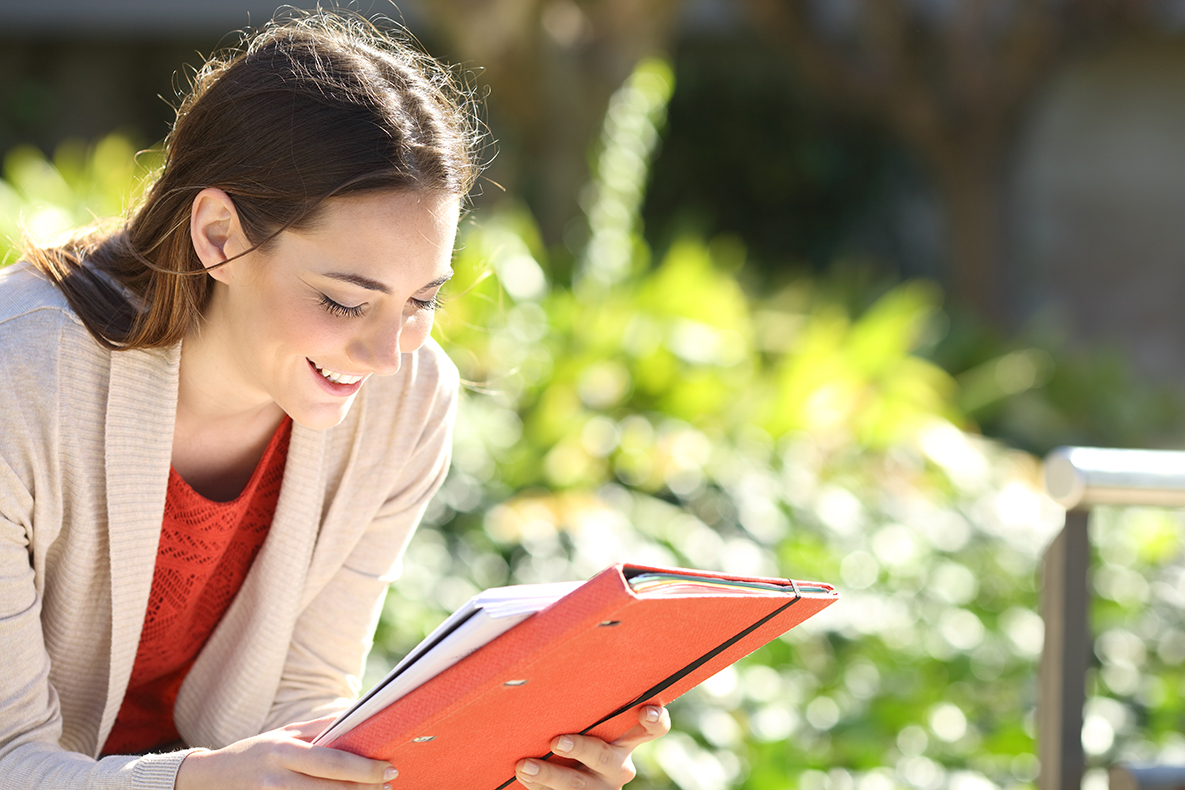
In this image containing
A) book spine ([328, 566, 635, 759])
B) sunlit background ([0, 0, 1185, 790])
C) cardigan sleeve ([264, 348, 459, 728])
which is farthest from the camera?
sunlit background ([0, 0, 1185, 790])

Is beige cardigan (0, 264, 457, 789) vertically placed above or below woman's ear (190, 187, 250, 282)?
below

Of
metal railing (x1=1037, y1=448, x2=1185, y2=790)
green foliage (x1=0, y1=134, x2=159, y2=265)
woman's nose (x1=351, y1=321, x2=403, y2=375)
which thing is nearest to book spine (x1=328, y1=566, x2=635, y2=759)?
woman's nose (x1=351, y1=321, x2=403, y2=375)

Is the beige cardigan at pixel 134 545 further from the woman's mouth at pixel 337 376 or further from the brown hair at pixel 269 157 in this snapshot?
the woman's mouth at pixel 337 376

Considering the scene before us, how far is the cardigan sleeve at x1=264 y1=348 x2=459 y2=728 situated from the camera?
159 cm

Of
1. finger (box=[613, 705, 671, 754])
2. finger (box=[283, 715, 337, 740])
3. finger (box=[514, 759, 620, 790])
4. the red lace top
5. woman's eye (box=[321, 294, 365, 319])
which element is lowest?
finger (box=[514, 759, 620, 790])

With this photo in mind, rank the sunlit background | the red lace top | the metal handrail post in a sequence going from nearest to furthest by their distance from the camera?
the red lace top
the metal handrail post
the sunlit background

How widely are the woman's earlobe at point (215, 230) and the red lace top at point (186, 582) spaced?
0.31m

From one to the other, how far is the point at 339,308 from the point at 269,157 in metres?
0.18

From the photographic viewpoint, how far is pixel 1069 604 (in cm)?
176

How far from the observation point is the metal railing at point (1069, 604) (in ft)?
5.44

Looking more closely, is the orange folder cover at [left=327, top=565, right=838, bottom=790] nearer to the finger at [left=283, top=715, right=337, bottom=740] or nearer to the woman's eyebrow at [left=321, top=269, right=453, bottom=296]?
the finger at [left=283, top=715, right=337, bottom=740]

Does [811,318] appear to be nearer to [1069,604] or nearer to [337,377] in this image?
[1069,604]

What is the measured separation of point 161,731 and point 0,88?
837cm


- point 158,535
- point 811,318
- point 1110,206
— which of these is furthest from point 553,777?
point 1110,206
